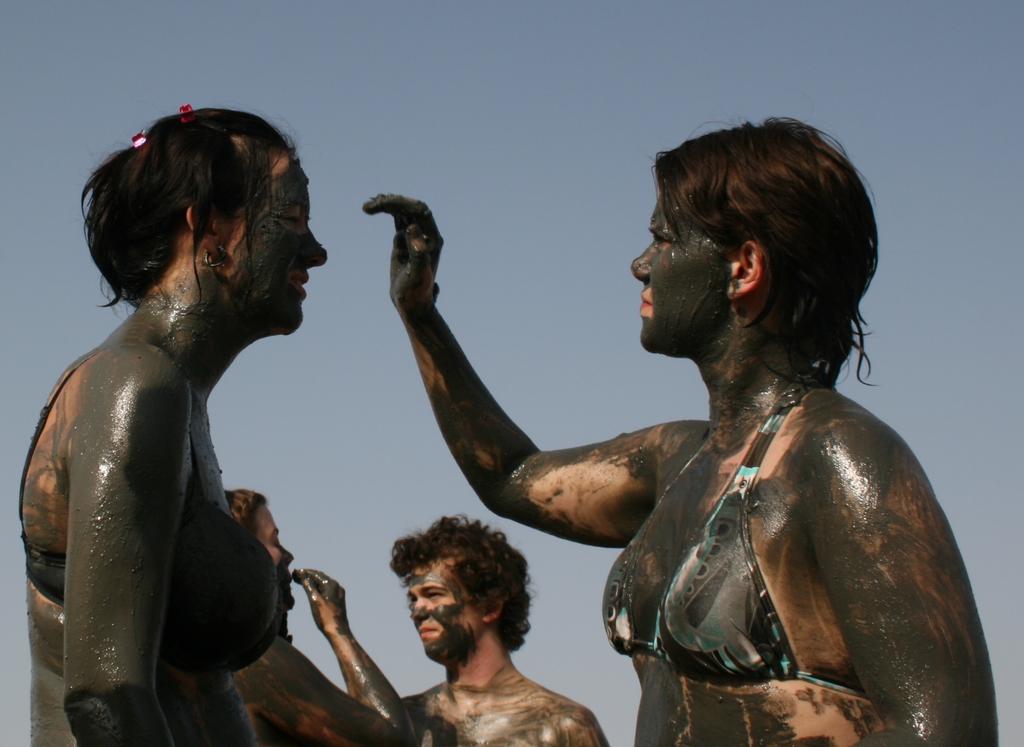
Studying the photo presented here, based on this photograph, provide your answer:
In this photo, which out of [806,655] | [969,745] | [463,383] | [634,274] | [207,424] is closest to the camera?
[969,745]

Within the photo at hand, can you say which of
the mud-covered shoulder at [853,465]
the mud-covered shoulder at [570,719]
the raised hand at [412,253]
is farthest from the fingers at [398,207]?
the mud-covered shoulder at [570,719]

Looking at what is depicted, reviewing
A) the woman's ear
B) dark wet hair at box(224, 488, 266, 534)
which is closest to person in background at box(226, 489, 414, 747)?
dark wet hair at box(224, 488, 266, 534)

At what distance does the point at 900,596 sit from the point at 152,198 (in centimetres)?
182

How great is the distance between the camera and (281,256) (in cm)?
416

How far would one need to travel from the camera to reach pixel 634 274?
14.1ft

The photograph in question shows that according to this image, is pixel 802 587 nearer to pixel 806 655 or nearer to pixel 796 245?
pixel 806 655

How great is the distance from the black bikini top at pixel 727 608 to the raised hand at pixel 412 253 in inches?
46.3

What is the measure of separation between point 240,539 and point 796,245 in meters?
1.37

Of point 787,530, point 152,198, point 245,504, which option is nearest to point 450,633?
point 245,504

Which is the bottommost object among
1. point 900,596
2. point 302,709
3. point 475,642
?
point 900,596

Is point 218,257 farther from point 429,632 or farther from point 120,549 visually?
point 429,632

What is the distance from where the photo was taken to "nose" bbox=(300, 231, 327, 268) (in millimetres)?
4254

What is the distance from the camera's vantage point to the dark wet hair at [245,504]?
6.88m

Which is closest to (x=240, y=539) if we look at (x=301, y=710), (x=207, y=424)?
(x=207, y=424)
